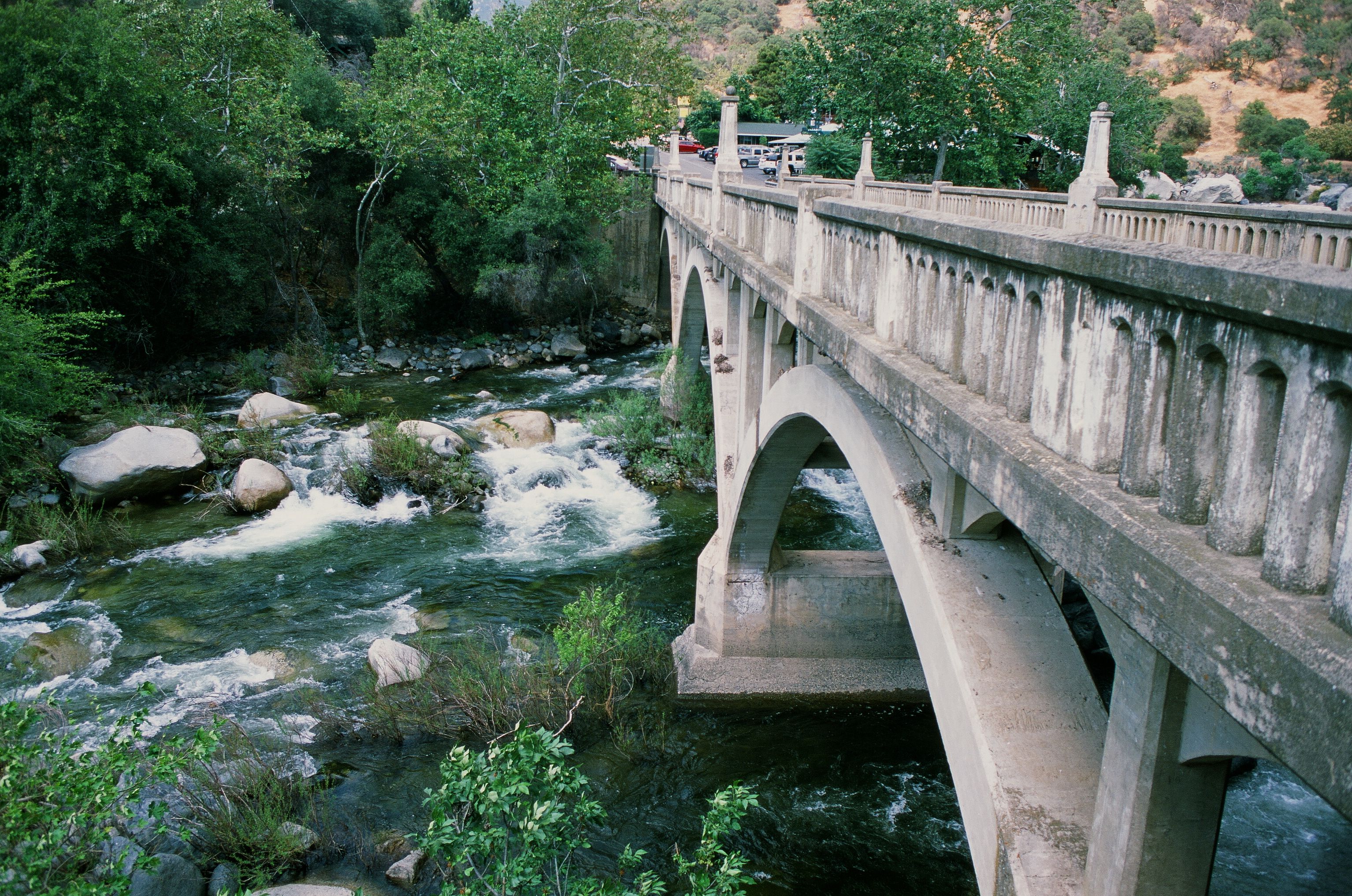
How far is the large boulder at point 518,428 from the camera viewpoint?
21.0 m

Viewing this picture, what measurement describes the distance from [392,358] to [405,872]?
72.1 feet

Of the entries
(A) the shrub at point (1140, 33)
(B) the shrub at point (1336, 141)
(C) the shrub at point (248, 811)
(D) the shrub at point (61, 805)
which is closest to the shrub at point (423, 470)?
(C) the shrub at point (248, 811)

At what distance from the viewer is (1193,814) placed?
10.7 feet

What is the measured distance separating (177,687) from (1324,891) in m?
11.7

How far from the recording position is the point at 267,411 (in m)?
21.7

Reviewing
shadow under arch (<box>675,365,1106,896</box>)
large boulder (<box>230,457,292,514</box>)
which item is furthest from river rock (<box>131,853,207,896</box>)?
large boulder (<box>230,457,292,514</box>)

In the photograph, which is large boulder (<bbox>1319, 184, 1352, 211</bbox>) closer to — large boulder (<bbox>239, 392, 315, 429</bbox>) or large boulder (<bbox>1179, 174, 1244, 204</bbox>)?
large boulder (<bbox>1179, 174, 1244, 204</bbox>)

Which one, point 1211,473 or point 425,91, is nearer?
point 1211,473

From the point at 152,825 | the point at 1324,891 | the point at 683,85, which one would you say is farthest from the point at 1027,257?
the point at 683,85

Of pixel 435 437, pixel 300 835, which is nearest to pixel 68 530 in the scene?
pixel 435 437

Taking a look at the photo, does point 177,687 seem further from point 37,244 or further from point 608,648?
point 37,244

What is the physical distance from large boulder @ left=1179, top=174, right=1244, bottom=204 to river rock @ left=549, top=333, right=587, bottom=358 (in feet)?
75.4

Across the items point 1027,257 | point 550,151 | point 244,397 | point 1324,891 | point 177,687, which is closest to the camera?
point 1027,257

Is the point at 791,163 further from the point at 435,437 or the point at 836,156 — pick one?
the point at 435,437
